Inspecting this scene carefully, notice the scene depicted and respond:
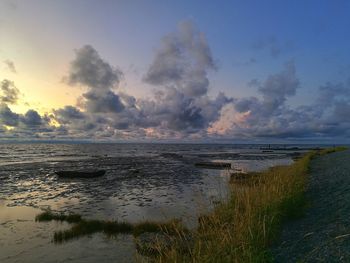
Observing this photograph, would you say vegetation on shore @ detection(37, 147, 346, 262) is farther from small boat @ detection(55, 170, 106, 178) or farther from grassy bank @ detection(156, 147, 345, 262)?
small boat @ detection(55, 170, 106, 178)

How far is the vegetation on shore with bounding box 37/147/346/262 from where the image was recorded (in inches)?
273

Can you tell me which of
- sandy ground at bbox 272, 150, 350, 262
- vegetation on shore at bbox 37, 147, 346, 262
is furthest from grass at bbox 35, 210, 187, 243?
sandy ground at bbox 272, 150, 350, 262

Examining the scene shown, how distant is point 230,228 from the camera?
351 inches

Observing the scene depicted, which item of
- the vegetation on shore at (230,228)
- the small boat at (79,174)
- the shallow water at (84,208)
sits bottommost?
the small boat at (79,174)

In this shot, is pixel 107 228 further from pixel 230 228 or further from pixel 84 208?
pixel 230 228

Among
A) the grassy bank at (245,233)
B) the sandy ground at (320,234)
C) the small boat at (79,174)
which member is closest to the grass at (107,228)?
the grassy bank at (245,233)

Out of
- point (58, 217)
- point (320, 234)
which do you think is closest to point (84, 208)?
point (58, 217)

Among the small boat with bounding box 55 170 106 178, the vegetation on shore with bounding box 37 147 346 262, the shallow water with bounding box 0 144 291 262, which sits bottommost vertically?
the small boat with bounding box 55 170 106 178

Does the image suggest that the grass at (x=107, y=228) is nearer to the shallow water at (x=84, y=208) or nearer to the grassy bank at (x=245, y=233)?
the shallow water at (x=84, y=208)

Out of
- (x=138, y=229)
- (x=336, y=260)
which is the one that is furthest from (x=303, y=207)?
(x=138, y=229)

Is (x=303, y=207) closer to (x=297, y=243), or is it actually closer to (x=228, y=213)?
(x=228, y=213)

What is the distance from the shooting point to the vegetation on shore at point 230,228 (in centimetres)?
695

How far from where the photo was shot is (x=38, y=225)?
16.8 m

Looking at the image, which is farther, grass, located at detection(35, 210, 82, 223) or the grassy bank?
grass, located at detection(35, 210, 82, 223)
